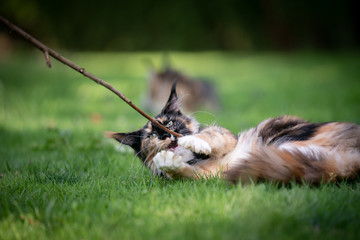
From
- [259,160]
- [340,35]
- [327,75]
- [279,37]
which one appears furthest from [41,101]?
[340,35]

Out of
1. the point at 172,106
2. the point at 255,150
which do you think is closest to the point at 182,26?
the point at 172,106

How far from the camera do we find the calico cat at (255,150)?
2074mm

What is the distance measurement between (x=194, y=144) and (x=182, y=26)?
15.6 meters

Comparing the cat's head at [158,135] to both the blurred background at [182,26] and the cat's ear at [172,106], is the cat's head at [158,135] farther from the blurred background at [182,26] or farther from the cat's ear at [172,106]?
the blurred background at [182,26]

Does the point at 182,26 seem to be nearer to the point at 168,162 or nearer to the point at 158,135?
the point at 158,135

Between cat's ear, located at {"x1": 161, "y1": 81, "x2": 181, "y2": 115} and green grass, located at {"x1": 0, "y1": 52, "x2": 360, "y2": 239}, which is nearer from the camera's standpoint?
green grass, located at {"x1": 0, "y1": 52, "x2": 360, "y2": 239}

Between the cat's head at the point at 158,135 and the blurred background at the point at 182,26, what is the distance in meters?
14.7

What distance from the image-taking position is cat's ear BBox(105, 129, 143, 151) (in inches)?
113

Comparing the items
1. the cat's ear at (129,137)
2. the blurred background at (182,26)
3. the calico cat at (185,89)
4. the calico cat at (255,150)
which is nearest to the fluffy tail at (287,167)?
the calico cat at (255,150)

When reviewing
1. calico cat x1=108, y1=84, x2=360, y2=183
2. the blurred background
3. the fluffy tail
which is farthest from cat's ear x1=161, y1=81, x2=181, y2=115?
the blurred background

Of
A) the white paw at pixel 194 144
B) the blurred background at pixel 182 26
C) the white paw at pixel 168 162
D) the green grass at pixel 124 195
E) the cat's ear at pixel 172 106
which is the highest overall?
the blurred background at pixel 182 26

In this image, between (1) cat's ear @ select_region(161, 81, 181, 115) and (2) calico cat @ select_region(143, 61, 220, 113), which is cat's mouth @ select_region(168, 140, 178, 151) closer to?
(1) cat's ear @ select_region(161, 81, 181, 115)

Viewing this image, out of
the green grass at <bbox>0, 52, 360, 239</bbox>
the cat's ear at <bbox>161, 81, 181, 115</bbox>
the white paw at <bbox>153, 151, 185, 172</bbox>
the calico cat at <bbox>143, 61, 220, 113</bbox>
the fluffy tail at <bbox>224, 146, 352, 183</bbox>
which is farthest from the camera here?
the calico cat at <bbox>143, 61, 220, 113</bbox>

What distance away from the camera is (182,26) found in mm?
17172
